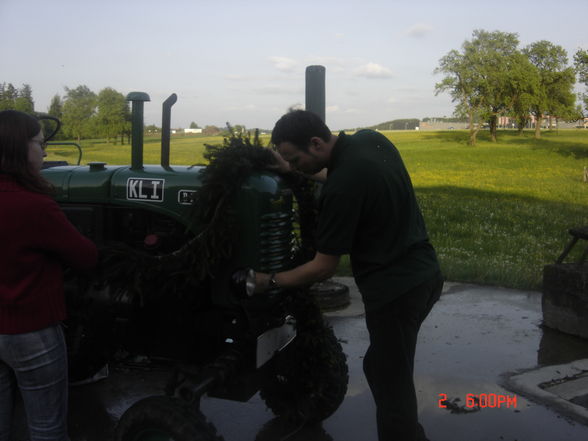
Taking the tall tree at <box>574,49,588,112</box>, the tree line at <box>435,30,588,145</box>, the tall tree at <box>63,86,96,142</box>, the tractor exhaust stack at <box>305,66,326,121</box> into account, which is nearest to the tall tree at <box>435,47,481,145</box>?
the tree line at <box>435,30,588,145</box>

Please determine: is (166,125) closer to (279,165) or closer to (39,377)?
(279,165)

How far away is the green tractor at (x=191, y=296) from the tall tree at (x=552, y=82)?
5748 centimetres

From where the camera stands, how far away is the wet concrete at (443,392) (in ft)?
11.1

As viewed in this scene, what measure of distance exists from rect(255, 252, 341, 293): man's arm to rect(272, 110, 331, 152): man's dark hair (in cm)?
51

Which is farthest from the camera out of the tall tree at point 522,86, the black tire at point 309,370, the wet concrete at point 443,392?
the tall tree at point 522,86

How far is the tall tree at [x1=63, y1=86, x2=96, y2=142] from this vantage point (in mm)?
59281

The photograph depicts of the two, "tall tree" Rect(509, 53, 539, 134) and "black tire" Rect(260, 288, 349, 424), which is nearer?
"black tire" Rect(260, 288, 349, 424)

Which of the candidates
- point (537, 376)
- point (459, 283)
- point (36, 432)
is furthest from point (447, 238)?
point (36, 432)

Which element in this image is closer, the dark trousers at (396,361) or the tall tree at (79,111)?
the dark trousers at (396,361)

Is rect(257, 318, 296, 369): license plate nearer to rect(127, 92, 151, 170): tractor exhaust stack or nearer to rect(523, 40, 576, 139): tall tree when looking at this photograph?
rect(127, 92, 151, 170): tractor exhaust stack

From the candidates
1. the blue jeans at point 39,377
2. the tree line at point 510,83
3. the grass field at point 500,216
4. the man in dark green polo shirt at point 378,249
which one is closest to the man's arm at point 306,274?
the man in dark green polo shirt at point 378,249

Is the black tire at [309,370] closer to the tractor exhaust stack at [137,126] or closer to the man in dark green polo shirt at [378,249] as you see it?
the man in dark green polo shirt at [378,249]

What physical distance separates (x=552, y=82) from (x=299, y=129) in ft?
202

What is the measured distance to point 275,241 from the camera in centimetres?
283
